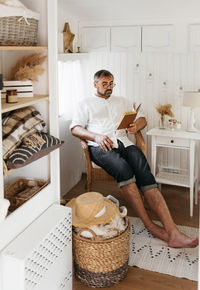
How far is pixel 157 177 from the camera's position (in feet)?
12.6

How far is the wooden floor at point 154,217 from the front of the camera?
8.13 ft

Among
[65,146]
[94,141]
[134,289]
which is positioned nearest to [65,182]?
[65,146]

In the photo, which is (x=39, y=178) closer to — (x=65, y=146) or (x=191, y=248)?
(x=191, y=248)

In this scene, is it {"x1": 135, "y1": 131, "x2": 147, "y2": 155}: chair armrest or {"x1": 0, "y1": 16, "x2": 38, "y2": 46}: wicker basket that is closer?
{"x1": 0, "y1": 16, "x2": 38, "y2": 46}: wicker basket

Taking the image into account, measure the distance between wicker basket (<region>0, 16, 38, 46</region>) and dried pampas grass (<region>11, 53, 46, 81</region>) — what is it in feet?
0.43

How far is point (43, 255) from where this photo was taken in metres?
2.00

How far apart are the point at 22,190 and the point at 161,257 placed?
3.89 feet

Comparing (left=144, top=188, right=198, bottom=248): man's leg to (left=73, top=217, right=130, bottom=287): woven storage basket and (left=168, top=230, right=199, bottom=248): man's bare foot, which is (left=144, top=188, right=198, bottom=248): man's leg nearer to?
(left=168, top=230, right=199, bottom=248): man's bare foot

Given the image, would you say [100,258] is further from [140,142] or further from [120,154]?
[140,142]

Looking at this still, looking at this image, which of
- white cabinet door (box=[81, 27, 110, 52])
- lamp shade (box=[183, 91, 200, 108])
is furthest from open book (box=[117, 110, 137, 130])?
white cabinet door (box=[81, 27, 110, 52])

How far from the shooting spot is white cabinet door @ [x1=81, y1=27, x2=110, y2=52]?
168 inches

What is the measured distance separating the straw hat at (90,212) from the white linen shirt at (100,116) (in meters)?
1.16

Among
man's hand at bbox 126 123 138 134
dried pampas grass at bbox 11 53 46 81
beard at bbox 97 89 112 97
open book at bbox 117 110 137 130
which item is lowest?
man's hand at bbox 126 123 138 134

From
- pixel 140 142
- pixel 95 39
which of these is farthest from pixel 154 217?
pixel 95 39
